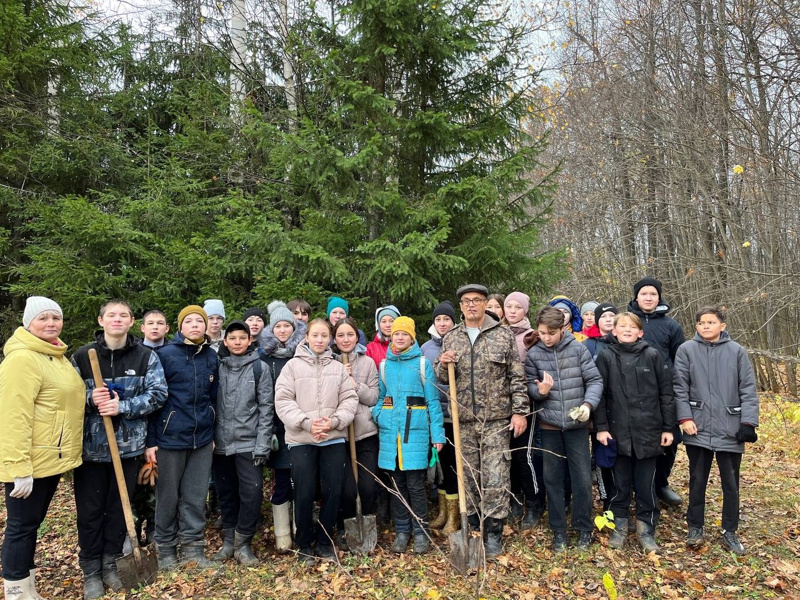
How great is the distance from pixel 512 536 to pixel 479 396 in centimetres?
154

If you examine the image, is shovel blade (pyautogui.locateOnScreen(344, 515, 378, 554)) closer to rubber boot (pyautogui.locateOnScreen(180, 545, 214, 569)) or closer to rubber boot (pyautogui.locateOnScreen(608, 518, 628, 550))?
rubber boot (pyautogui.locateOnScreen(180, 545, 214, 569))

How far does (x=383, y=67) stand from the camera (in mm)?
7500

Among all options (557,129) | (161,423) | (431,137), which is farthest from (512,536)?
(557,129)

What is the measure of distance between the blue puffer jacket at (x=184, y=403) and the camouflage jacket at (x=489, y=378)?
2119mm

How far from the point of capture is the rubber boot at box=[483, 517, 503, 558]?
15.2ft

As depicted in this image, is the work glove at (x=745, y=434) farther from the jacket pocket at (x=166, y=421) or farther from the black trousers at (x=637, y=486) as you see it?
the jacket pocket at (x=166, y=421)

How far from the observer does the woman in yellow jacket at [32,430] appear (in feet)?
12.2

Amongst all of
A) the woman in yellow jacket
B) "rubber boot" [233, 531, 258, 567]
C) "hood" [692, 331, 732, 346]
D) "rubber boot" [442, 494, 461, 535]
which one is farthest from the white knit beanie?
"hood" [692, 331, 732, 346]

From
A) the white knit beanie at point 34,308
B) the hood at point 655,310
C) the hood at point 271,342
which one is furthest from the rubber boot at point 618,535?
the white knit beanie at point 34,308

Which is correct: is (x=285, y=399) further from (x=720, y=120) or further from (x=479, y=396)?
(x=720, y=120)

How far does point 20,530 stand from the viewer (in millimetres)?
3873

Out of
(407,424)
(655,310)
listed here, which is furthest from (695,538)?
(407,424)

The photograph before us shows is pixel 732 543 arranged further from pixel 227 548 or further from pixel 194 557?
pixel 194 557

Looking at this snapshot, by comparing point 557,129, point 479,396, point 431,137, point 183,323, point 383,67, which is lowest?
point 479,396
